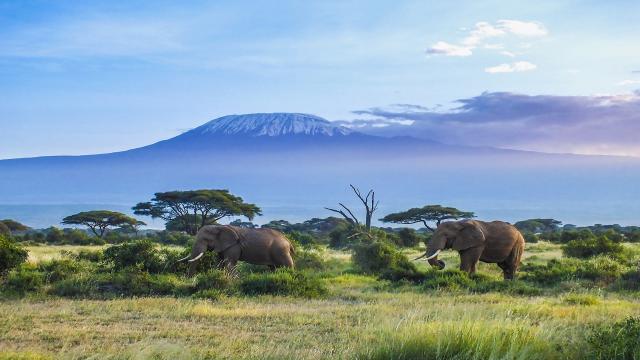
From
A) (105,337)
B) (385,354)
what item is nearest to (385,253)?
(105,337)

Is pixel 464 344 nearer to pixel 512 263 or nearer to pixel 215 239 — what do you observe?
pixel 215 239

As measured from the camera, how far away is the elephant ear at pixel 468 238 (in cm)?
2019

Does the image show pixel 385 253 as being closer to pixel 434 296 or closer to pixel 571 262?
pixel 571 262

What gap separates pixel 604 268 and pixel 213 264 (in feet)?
34.8

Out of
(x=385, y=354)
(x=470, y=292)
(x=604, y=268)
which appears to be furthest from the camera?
(x=604, y=268)

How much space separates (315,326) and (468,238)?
10.2 meters

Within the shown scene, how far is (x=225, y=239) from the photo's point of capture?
810 inches

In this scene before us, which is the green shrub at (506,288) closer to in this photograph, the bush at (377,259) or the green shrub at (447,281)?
the green shrub at (447,281)

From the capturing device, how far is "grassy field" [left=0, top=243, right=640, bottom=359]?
7738mm

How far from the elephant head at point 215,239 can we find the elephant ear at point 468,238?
606cm

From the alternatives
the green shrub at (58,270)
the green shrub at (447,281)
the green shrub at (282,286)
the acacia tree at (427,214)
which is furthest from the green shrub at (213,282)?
the acacia tree at (427,214)

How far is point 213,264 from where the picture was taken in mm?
20359

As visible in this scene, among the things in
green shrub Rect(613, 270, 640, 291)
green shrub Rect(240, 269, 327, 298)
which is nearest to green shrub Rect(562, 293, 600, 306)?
green shrub Rect(613, 270, 640, 291)

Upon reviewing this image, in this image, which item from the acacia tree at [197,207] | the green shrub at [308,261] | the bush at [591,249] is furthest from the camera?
the acacia tree at [197,207]
